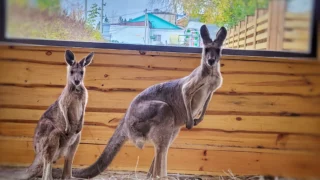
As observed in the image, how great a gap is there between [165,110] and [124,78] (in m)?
0.38

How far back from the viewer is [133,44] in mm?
2020

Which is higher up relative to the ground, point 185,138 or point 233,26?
point 233,26

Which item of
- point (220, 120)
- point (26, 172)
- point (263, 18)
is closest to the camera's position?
point (263, 18)

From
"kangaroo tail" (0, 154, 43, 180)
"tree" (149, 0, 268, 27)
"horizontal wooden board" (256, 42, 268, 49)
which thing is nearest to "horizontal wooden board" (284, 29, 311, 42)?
"horizontal wooden board" (256, 42, 268, 49)

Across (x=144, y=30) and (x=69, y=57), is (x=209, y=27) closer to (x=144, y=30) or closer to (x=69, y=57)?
(x=144, y=30)

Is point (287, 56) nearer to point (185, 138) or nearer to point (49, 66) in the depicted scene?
point (185, 138)

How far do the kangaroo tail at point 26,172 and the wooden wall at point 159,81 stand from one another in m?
0.06

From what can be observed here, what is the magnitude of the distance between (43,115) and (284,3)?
1362 millimetres

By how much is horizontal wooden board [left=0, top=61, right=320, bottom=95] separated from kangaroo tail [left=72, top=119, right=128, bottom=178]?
28 cm

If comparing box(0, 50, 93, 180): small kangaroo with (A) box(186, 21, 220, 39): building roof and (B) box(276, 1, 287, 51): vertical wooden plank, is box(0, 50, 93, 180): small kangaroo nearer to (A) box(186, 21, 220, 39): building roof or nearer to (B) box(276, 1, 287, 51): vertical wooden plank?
(A) box(186, 21, 220, 39): building roof

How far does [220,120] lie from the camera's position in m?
2.16

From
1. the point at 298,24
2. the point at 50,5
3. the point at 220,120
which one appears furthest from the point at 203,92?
the point at 50,5

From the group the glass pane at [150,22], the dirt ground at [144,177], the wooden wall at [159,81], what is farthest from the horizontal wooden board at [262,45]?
the dirt ground at [144,177]

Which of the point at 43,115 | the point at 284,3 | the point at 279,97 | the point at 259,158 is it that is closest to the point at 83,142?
the point at 43,115
